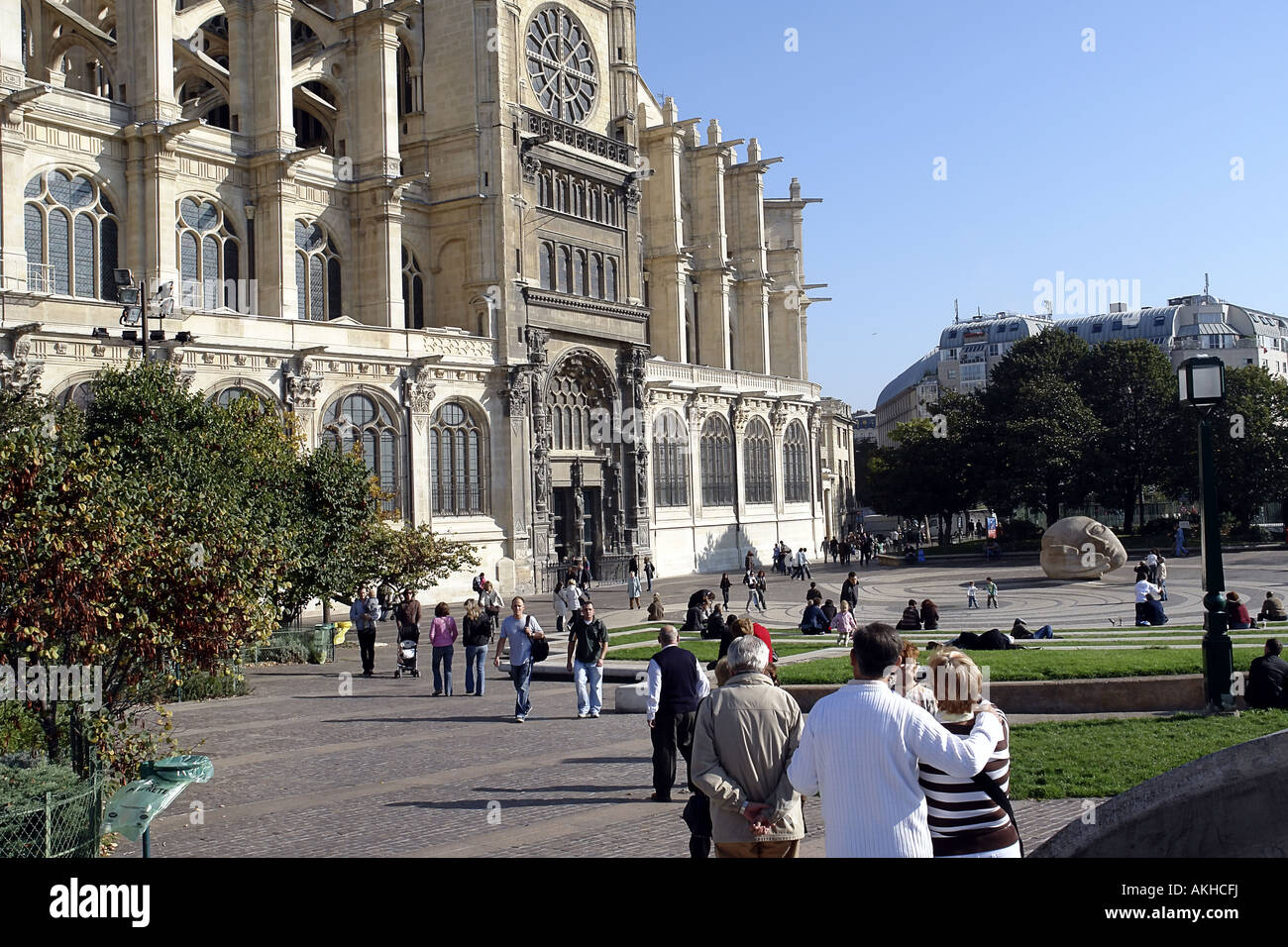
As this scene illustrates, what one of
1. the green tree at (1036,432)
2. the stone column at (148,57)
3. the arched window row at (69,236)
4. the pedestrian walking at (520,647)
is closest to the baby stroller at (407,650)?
the pedestrian walking at (520,647)

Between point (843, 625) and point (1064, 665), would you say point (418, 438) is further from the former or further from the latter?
point (1064, 665)

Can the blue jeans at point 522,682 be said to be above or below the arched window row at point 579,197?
below

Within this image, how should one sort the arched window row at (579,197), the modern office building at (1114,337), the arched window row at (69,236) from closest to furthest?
the arched window row at (69,236)
the arched window row at (579,197)
the modern office building at (1114,337)

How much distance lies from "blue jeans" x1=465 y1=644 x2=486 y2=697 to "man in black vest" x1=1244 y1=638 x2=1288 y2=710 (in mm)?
11275

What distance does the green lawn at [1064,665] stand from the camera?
55.2ft

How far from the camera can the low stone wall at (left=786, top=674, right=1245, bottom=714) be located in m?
15.6

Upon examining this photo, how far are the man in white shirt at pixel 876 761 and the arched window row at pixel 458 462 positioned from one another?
40501 mm

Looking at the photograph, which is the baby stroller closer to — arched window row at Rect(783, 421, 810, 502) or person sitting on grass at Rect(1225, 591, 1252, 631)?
person sitting on grass at Rect(1225, 591, 1252, 631)

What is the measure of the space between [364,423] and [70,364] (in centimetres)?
1059

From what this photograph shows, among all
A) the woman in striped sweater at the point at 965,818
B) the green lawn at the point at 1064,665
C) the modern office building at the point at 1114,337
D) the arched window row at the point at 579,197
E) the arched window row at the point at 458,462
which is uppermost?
the modern office building at the point at 1114,337

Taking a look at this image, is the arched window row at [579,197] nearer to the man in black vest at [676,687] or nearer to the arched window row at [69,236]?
the arched window row at [69,236]

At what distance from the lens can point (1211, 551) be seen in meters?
15.2

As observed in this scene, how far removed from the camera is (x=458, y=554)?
36.3m
